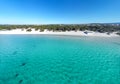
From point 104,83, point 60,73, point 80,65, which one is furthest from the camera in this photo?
point 80,65

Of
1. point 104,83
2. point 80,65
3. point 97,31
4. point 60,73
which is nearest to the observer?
point 104,83

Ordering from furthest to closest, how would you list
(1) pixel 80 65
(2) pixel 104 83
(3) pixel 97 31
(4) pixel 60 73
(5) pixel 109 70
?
(3) pixel 97 31, (1) pixel 80 65, (5) pixel 109 70, (4) pixel 60 73, (2) pixel 104 83

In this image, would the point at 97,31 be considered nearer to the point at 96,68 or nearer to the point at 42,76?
the point at 96,68

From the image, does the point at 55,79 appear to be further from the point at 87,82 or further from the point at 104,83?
the point at 104,83

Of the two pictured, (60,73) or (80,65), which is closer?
(60,73)

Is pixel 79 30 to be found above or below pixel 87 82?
above

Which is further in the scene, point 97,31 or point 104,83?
point 97,31

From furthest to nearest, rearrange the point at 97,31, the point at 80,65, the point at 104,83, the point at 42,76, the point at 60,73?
the point at 97,31, the point at 80,65, the point at 60,73, the point at 42,76, the point at 104,83

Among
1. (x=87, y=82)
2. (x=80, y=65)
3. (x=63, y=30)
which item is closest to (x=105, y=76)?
(x=87, y=82)

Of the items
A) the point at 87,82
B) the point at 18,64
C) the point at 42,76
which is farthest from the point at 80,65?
the point at 18,64
